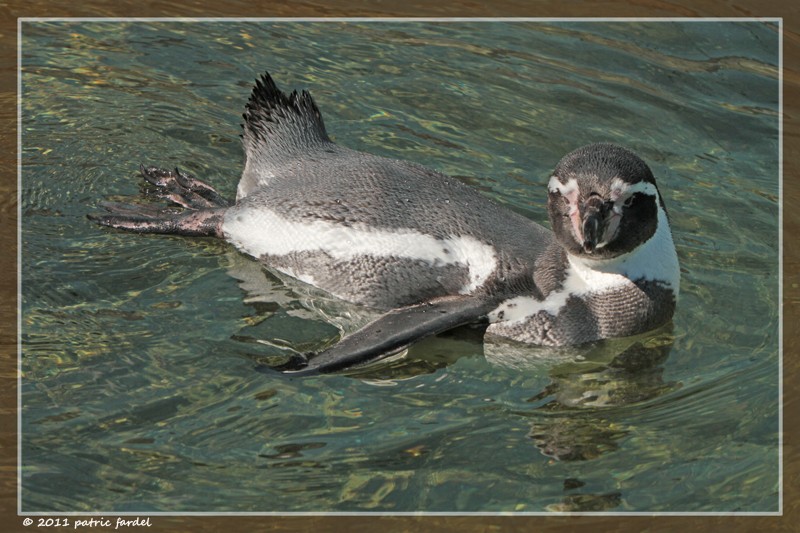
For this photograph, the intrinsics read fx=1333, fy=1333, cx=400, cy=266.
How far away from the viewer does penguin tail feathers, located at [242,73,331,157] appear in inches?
251

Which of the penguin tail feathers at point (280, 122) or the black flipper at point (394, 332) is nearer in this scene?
the black flipper at point (394, 332)

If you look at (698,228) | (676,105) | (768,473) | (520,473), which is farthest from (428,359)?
(676,105)

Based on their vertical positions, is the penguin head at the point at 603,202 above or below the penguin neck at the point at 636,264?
above

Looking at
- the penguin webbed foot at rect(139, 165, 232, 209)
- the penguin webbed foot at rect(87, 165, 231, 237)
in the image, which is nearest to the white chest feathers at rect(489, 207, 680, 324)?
the penguin webbed foot at rect(87, 165, 231, 237)

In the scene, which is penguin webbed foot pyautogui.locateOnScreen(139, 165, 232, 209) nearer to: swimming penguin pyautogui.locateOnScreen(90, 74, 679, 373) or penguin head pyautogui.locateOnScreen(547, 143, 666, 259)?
swimming penguin pyautogui.locateOnScreen(90, 74, 679, 373)

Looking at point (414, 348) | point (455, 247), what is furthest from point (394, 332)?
point (455, 247)

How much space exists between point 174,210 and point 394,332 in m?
1.63

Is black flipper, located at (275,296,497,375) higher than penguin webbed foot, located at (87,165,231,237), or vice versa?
penguin webbed foot, located at (87,165,231,237)

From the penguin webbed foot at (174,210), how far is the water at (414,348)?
0.07m

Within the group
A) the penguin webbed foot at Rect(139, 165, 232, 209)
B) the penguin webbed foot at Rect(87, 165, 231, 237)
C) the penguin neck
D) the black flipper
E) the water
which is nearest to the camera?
the water

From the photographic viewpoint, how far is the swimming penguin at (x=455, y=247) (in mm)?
5359

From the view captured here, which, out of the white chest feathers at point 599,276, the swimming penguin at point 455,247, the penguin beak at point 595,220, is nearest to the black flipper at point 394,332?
the swimming penguin at point 455,247

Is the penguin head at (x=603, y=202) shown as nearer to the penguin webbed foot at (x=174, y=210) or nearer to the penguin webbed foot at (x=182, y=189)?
the penguin webbed foot at (x=174, y=210)
